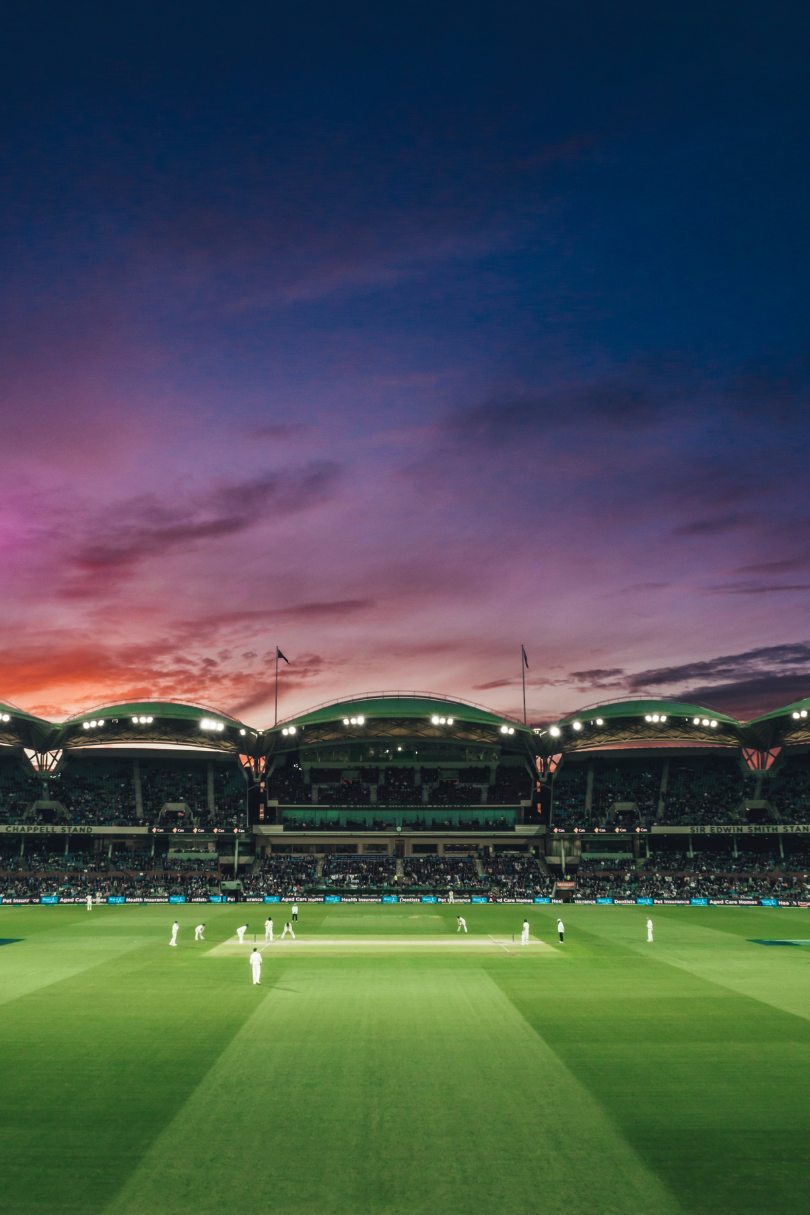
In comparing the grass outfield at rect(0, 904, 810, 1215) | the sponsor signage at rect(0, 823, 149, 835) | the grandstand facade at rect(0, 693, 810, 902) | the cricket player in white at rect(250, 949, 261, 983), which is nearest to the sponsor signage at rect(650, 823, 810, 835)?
the grandstand facade at rect(0, 693, 810, 902)

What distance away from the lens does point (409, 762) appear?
283ft

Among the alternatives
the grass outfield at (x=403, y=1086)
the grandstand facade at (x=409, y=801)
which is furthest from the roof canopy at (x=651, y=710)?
the grass outfield at (x=403, y=1086)

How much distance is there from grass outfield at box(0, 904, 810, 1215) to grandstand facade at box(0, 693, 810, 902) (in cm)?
3674

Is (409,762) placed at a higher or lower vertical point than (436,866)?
higher

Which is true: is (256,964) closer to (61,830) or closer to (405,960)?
(405,960)

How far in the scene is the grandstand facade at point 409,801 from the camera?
2721 inches

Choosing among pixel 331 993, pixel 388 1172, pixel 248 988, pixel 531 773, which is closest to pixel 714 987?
pixel 331 993

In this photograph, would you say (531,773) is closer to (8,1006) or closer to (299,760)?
(299,760)

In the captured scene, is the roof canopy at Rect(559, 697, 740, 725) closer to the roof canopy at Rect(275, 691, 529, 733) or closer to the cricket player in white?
the roof canopy at Rect(275, 691, 529, 733)

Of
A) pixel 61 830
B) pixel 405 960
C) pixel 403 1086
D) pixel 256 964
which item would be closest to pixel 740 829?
pixel 405 960

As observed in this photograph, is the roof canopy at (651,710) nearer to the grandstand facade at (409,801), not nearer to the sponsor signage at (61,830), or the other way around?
the grandstand facade at (409,801)

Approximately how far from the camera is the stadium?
12.9m

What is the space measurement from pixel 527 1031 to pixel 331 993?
25.3ft

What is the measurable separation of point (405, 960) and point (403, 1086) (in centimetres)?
1660
